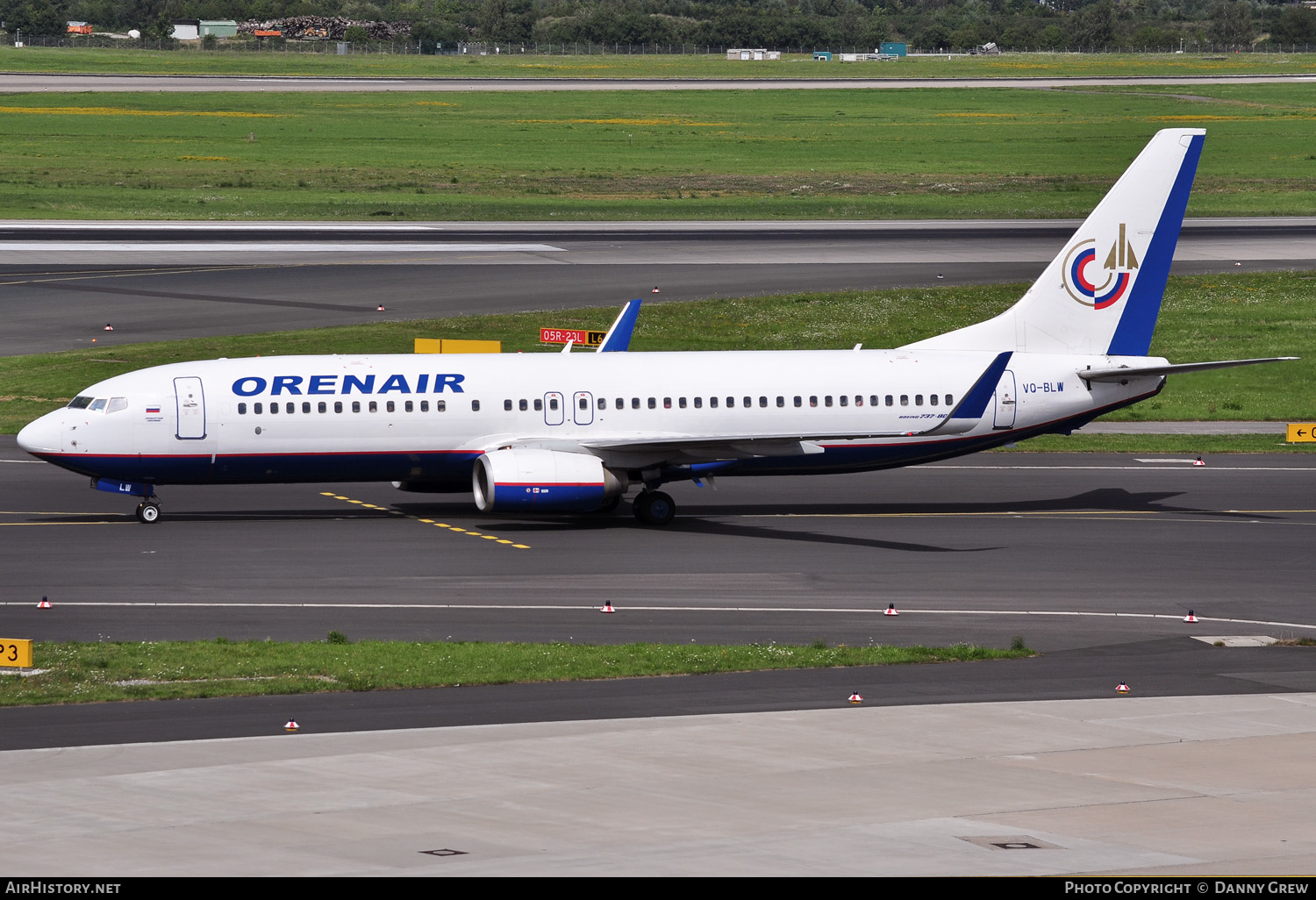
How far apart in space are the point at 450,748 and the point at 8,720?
22.6 feet

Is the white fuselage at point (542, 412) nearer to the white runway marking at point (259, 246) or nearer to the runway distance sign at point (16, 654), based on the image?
the runway distance sign at point (16, 654)

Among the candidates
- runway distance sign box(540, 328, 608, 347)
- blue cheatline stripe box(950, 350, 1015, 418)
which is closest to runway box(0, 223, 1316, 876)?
blue cheatline stripe box(950, 350, 1015, 418)

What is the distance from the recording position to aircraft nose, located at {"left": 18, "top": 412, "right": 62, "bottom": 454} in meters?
42.9

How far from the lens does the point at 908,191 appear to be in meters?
124

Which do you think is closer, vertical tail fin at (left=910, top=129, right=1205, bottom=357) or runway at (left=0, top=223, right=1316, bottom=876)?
runway at (left=0, top=223, right=1316, bottom=876)

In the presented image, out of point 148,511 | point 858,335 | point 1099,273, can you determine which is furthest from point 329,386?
point 858,335

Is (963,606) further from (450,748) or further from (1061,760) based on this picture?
(450,748)

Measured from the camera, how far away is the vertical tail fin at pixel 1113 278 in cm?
4725

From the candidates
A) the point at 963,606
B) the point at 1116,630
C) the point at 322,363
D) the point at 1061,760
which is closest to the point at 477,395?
the point at 322,363

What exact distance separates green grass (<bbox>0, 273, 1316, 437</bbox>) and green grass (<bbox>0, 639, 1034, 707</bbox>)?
3081cm

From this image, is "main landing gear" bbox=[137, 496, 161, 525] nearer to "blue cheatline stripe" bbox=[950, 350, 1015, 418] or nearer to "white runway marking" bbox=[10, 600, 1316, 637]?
"white runway marking" bbox=[10, 600, 1316, 637]

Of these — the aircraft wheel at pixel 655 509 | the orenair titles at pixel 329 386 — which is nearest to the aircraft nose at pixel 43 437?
the orenair titles at pixel 329 386

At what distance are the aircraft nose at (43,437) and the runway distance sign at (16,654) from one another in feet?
52.5

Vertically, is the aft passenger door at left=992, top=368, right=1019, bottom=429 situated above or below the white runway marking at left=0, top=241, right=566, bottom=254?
above
